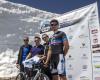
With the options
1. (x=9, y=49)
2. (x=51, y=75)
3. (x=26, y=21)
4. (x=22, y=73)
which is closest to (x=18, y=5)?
(x=26, y=21)

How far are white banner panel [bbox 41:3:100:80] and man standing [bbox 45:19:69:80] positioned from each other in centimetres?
89

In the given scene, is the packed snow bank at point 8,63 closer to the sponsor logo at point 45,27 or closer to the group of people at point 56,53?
the sponsor logo at point 45,27

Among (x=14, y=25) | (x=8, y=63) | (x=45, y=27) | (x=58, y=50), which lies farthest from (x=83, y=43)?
(x=14, y=25)

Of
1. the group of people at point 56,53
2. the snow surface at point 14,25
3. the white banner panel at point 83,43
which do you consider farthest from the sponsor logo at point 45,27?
the snow surface at point 14,25

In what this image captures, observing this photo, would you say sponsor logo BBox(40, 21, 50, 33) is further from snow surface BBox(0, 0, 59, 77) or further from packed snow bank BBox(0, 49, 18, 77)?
packed snow bank BBox(0, 49, 18, 77)

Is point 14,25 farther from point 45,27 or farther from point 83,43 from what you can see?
point 83,43

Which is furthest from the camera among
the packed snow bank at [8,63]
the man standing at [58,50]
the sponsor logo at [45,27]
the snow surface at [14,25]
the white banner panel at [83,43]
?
the snow surface at [14,25]

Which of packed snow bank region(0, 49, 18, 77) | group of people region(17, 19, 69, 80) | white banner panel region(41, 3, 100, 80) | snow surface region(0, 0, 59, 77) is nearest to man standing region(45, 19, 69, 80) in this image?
group of people region(17, 19, 69, 80)

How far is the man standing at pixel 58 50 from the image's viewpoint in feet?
23.5

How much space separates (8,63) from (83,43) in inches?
213

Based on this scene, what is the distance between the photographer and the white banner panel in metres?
7.85

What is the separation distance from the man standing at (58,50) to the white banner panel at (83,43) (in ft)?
2.92

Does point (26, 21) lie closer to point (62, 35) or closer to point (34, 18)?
point (34, 18)

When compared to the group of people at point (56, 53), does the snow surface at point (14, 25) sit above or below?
above
